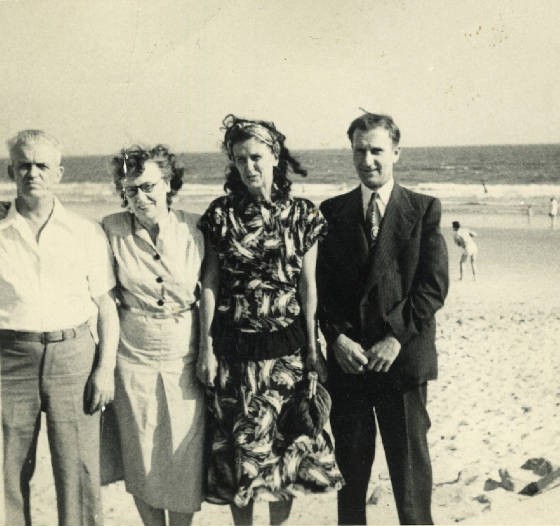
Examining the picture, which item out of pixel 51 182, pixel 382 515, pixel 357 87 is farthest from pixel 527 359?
pixel 51 182

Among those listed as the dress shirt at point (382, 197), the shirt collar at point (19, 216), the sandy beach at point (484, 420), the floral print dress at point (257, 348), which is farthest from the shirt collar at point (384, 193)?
the sandy beach at point (484, 420)

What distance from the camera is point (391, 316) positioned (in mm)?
2627

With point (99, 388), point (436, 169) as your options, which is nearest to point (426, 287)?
point (99, 388)

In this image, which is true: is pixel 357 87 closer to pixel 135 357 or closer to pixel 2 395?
pixel 135 357

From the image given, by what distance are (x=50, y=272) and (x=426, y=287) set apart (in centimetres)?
146

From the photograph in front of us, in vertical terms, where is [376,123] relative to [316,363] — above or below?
above

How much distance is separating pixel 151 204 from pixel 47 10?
1.36m

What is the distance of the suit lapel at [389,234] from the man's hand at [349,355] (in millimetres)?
219

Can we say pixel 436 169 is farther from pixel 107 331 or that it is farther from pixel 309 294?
pixel 107 331

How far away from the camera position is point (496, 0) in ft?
11.8

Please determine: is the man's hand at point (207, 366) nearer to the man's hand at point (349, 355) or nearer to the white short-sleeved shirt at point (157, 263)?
the white short-sleeved shirt at point (157, 263)

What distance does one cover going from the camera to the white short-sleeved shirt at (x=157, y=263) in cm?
252

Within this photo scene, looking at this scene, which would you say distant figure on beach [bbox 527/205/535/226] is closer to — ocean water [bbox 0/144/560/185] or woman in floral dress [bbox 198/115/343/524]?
ocean water [bbox 0/144/560/185]

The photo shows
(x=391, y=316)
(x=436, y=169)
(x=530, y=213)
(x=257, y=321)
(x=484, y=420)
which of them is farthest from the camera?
(x=436, y=169)
